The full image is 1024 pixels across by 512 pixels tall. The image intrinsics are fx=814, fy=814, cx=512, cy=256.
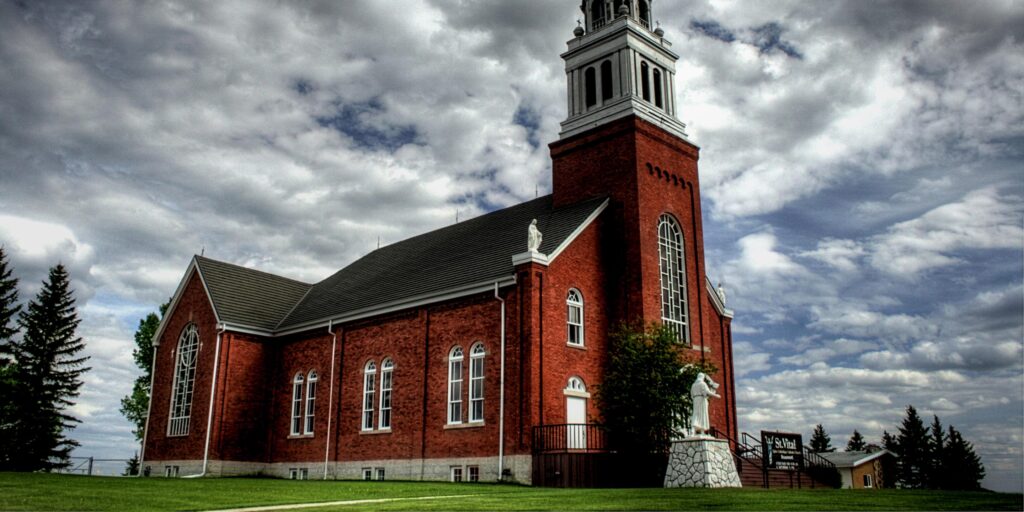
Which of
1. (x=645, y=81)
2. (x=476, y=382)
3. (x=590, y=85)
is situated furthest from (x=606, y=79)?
(x=476, y=382)

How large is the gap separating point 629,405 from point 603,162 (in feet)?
34.2

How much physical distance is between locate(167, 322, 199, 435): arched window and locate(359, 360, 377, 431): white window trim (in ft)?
33.8

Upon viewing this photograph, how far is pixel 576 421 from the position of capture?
27.1 m

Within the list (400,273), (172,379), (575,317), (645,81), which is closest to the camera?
(575,317)

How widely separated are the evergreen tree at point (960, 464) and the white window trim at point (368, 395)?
163 ft

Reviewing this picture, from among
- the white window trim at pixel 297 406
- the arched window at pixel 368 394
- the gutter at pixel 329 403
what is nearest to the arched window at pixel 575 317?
the arched window at pixel 368 394

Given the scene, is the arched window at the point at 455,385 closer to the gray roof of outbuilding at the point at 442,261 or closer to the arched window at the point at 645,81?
the gray roof of outbuilding at the point at 442,261

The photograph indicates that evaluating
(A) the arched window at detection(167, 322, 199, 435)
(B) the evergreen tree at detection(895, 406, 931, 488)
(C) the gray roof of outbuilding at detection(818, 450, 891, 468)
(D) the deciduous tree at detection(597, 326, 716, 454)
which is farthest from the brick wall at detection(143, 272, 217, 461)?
(B) the evergreen tree at detection(895, 406, 931, 488)

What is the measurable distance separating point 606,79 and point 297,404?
→ 1940 cm

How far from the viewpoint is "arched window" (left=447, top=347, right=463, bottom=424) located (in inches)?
1114

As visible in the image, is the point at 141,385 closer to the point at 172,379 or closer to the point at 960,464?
the point at 172,379

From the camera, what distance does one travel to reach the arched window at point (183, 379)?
37.9 metres

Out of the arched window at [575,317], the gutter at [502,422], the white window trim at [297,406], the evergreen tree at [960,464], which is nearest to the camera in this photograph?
the gutter at [502,422]

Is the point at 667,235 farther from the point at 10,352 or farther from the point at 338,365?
the point at 10,352
